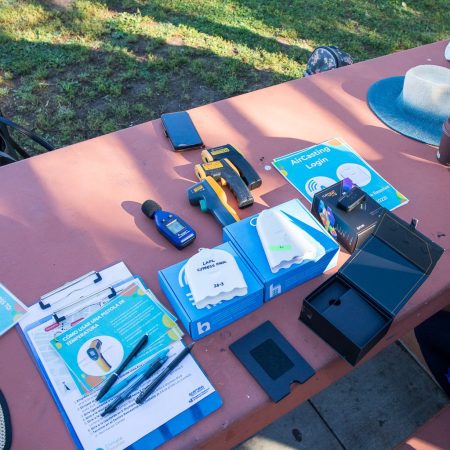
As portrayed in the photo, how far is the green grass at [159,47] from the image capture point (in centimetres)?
263

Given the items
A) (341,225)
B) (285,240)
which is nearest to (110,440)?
(285,240)

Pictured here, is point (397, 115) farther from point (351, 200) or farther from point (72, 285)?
point (72, 285)

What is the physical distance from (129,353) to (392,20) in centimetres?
367

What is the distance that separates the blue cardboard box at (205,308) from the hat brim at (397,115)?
2.63 feet

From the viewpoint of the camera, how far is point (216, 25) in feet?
11.0

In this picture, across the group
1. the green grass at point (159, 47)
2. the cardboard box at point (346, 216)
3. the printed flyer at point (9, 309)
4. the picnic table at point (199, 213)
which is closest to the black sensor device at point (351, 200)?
the cardboard box at point (346, 216)

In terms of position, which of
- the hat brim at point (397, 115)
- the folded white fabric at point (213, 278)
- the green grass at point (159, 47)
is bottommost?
the green grass at point (159, 47)

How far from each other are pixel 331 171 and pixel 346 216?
27 centimetres

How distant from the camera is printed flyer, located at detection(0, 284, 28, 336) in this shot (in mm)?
962

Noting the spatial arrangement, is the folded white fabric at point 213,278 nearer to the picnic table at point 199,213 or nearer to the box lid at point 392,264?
the picnic table at point 199,213

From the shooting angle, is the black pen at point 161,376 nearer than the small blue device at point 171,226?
Yes

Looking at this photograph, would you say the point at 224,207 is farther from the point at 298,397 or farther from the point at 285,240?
the point at 298,397

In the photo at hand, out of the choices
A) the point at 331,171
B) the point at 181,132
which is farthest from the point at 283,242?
the point at 181,132

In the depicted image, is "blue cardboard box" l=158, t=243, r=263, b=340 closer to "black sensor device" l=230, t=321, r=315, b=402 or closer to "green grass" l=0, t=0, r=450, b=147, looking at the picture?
"black sensor device" l=230, t=321, r=315, b=402
